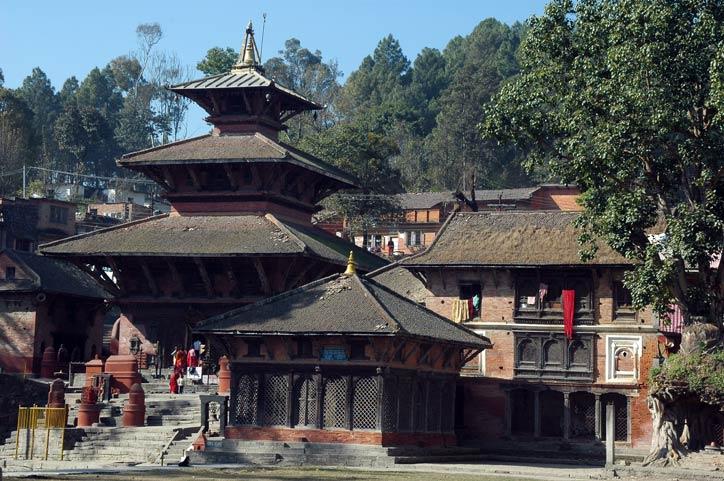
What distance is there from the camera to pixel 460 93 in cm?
13862

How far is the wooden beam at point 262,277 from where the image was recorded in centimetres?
5515

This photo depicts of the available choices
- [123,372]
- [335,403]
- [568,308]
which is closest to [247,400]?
[335,403]

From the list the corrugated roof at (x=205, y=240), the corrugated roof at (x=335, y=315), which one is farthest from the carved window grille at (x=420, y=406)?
the corrugated roof at (x=205, y=240)

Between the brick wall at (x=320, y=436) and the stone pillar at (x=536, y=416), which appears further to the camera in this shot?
the stone pillar at (x=536, y=416)

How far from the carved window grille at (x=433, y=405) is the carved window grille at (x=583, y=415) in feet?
24.4

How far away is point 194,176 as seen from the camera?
59.9 m

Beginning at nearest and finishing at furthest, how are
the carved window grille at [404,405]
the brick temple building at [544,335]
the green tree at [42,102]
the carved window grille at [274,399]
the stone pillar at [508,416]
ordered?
the carved window grille at [274,399]
the carved window grille at [404,405]
the brick temple building at [544,335]
the stone pillar at [508,416]
the green tree at [42,102]

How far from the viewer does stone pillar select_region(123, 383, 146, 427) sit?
46562 millimetres

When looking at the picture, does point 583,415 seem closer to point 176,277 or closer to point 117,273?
point 176,277

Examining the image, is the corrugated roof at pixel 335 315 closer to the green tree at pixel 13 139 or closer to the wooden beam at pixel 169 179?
the wooden beam at pixel 169 179

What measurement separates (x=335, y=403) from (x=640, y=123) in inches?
535

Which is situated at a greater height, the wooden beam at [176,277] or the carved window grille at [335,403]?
the wooden beam at [176,277]

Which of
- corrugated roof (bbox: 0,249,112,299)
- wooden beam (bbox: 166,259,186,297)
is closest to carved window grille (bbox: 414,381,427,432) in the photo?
wooden beam (bbox: 166,259,186,297)

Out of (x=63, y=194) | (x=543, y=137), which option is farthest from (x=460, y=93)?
(x=543, y=137)
